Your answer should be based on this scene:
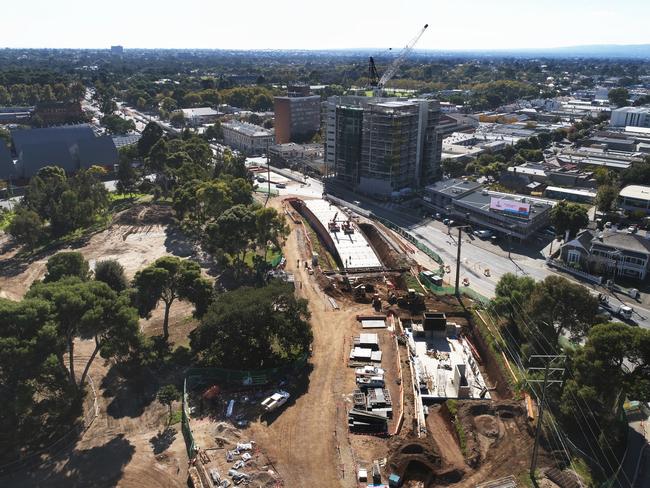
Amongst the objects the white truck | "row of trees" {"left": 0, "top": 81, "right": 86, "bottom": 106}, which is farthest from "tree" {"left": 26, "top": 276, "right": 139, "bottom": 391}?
"row of trees" {"left": 0, "top": 81, "right": 86, "bottom": 106}

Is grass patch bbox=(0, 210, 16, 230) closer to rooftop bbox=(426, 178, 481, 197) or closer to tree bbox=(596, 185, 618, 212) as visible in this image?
rooftop bbox=(426, 178, 481, 197)

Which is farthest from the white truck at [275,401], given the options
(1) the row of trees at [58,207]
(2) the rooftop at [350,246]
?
(1) the row of trees at [58,207]

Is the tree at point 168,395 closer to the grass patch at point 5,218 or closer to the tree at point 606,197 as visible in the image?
the grass patch at point 5,218

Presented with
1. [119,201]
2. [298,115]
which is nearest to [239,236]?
[119,201]

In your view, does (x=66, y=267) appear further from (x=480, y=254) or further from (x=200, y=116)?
(x=200, y=116)

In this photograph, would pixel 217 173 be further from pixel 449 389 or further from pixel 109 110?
pixel 109 110

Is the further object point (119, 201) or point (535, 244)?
point (119, 201)

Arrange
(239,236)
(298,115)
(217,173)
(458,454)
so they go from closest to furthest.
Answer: (458,454)
(239,236)
(217,173)
(298,115)
